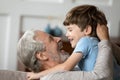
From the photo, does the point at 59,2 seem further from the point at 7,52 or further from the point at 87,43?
the point at 87,43

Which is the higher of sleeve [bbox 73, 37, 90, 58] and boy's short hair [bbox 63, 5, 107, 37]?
boy's short hair [bbox 63, 5, 107, 37]

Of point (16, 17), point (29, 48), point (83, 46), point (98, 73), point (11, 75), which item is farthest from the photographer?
point (16, 17)

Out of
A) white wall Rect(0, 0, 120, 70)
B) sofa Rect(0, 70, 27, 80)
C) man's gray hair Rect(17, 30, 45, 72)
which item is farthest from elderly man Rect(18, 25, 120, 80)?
white wall Rect(0, 0, 120, 70)

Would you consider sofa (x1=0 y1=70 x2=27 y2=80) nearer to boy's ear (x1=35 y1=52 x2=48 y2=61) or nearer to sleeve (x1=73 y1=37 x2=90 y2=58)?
boy's ear (x1=35 y1=52 x2=48 y2=61)

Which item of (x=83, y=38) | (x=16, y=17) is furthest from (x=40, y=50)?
(x=16, y=17)

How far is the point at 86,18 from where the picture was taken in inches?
54.9

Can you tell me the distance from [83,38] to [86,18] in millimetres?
102

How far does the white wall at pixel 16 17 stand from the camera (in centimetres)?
302

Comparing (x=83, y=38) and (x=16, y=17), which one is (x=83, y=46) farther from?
(x=16, y=17)

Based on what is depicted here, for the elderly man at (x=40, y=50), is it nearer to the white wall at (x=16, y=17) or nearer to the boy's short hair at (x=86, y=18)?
the boy's short hair at (x=86, y=18)

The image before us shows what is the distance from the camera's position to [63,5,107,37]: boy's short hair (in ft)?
4.55

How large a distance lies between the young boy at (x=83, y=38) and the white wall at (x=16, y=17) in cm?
164

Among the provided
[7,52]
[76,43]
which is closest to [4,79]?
[76,43]

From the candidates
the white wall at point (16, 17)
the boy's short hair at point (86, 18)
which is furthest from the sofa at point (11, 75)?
the white wall at point (16, 17)
